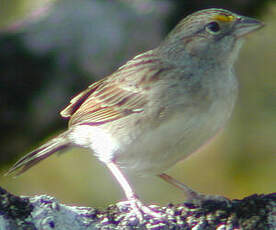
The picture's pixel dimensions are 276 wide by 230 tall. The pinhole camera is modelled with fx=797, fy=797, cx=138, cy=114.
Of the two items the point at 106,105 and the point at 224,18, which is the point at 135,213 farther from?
the point at 224,18

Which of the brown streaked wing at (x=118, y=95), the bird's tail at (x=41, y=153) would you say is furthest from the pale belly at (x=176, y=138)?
the bird's tail at (x=41, y=153)

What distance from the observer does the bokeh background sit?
4047 mm

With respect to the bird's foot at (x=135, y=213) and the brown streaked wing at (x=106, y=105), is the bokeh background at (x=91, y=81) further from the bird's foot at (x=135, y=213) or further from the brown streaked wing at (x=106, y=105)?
the bird's foot at (x=135, y=213)

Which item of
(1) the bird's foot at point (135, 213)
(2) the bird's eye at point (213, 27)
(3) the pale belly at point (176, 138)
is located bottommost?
(1) the bird's foot at point (135, 213)

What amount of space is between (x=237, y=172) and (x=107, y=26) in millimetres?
1078

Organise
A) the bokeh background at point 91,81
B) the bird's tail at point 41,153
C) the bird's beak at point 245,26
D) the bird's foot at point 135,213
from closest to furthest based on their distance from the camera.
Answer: the bird's foot at point 135,213, the bird's beak at point 245,26, the bird's tail at point 41,153, the bokeh background at point 91,81

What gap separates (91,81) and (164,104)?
1.07 metres

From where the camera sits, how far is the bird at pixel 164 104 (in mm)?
3150

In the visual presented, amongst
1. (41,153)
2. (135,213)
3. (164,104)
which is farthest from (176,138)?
(41,153)

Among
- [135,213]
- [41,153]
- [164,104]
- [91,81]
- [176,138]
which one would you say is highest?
[91,81]

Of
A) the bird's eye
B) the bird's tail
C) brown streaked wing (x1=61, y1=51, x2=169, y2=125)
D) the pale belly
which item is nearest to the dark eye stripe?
the bird's eye

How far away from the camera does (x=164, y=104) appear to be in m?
3.18

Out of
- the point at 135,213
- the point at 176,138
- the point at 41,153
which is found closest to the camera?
the point at 135,213

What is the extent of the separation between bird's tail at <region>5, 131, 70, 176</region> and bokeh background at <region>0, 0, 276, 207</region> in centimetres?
37
